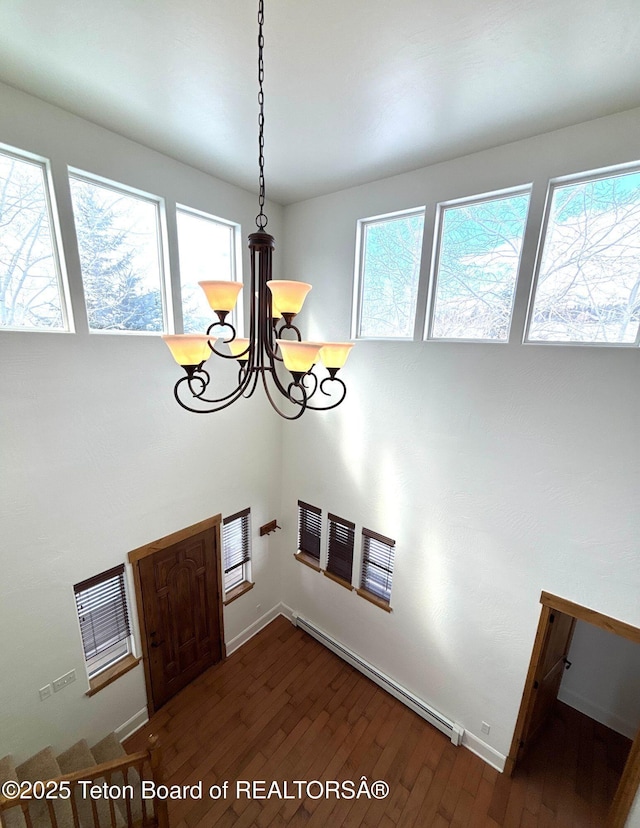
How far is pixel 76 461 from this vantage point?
2707 mm

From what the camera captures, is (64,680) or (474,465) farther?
(474,465)

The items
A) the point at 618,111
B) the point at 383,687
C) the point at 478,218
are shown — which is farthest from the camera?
the point at 383,687

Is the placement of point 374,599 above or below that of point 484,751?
above

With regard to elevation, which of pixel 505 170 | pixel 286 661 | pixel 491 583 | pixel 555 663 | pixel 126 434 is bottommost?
pixel 286 661

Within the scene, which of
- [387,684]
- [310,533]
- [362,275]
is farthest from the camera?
[310,533]

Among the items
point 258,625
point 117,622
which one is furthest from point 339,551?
point 117,622

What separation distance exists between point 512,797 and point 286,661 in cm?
242

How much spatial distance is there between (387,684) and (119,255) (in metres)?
4.99

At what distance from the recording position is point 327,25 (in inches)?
63.8

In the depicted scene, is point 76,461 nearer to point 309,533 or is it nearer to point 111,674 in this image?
point 111,674

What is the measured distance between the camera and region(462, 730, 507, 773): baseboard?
313 centimetres

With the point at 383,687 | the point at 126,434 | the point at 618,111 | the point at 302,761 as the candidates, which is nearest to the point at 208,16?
the point at 618,111

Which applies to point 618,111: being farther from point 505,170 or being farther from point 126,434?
point 126,434

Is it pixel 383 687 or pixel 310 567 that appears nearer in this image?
Result: pixel 383 687
